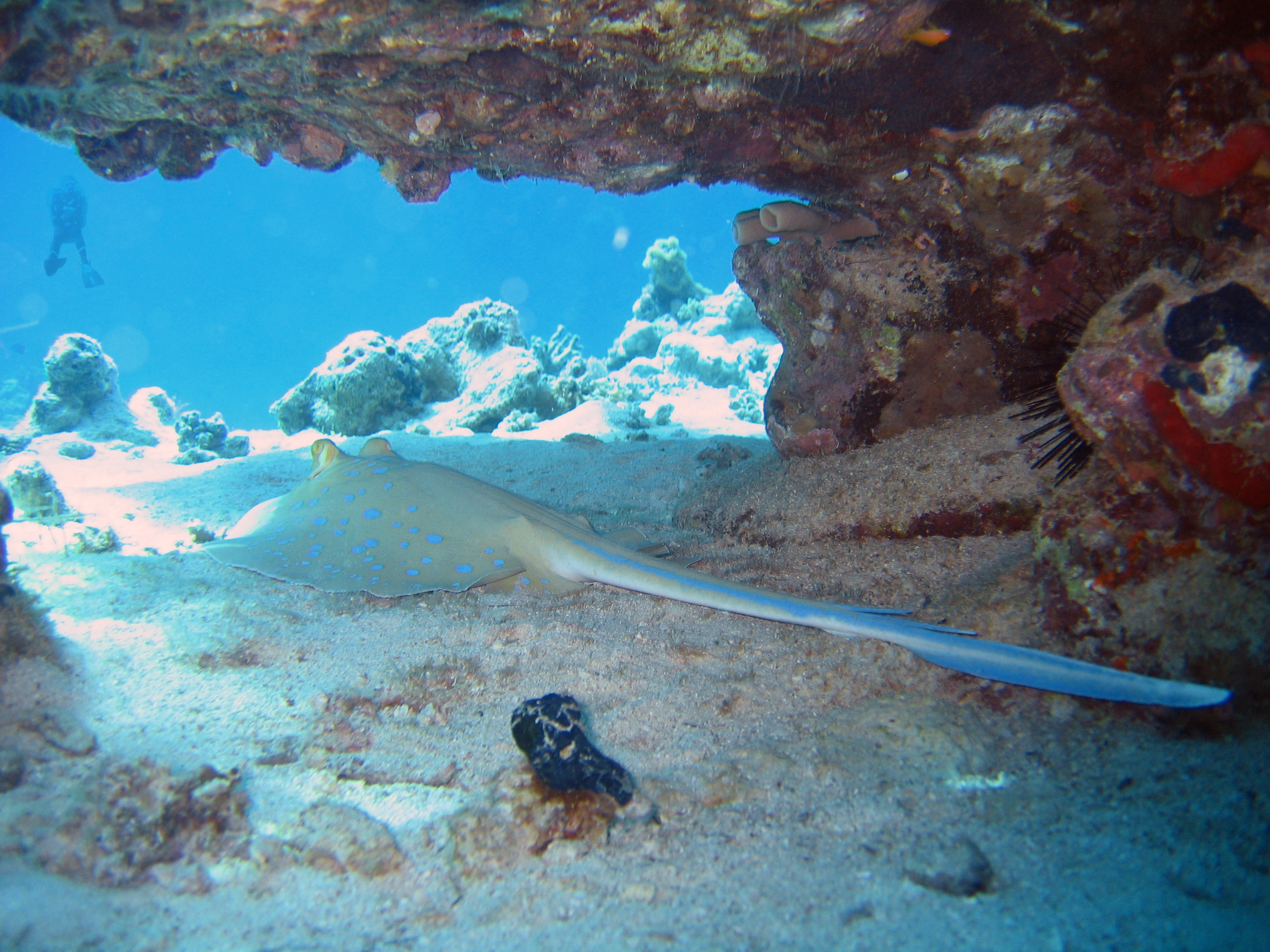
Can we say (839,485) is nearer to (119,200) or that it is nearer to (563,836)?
(563,836)

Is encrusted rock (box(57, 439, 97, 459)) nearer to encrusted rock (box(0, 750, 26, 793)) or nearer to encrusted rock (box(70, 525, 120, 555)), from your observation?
encrusted rock (box(70, 525, 120, 555))

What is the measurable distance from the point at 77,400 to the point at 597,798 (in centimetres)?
1427

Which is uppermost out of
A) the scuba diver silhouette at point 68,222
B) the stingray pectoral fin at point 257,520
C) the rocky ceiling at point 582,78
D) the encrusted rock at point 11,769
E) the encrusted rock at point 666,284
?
the scuba diver silhouette at point 68,222

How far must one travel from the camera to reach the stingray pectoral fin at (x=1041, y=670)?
173cm

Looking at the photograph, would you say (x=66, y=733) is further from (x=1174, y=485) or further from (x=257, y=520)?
(x=1174, y=485)

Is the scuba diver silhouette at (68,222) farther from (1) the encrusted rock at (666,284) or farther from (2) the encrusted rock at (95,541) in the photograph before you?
(2) the encrusted rock at (95,541)

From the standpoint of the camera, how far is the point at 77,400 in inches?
418

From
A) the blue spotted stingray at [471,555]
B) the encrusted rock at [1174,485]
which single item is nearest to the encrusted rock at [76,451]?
the blue spotted stingray at [471,555]

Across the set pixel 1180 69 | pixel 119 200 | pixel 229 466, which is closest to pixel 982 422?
pixel 1180 69

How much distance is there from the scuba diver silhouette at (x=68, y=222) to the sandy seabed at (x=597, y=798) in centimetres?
2059

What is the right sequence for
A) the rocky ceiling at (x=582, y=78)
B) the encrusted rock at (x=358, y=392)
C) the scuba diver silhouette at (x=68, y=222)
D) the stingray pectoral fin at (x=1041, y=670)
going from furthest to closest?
the scuba diver silhouette at (x=68, y=222) → the encrusted rock at (x=358, y=392) → the rocky ceiling at (x=582, y=78) → the stingray pectoral fin at (x=1041, y=670)

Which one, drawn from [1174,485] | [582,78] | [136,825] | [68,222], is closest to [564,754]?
[136,825]

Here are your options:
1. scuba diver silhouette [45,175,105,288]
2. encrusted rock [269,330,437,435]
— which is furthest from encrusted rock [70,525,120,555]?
scuba diver silhouette [45,175,105,288]

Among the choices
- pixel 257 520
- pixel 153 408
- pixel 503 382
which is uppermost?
pixel 153 408
